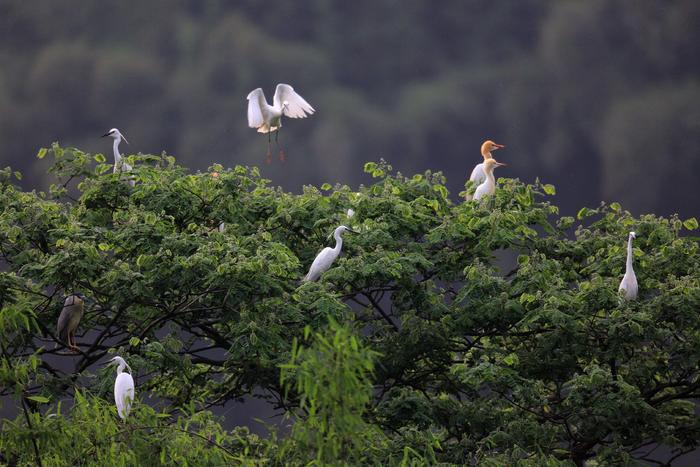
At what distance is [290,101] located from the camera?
35.5 ft

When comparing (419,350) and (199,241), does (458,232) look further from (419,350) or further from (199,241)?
(199,241)

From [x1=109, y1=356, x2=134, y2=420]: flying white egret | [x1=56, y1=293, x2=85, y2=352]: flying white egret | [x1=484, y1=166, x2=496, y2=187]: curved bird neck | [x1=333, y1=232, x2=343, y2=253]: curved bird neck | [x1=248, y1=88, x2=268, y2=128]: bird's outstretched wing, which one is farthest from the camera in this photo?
[x1=484, y1=166, x2=496, y2=187]: curved bird neck

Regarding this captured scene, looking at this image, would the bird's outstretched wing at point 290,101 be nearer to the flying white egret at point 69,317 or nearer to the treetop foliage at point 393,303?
the treetop foliage at point 393,303

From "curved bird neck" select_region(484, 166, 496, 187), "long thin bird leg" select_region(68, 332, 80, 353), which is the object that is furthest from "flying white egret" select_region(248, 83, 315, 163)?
"long thin bird leg" select_region(68, 332, 80, 353)

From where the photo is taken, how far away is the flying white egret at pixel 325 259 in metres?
8.40

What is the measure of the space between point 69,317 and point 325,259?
1.77 meters

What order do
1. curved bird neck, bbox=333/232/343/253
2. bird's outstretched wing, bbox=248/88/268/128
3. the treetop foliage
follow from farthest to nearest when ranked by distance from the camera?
bird's outstretched wing, bbox=248/88/268/128 → curved bird neck, bbox=333/232/343/253 → the treetop foliage

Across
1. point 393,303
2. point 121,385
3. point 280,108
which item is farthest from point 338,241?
point 280,108

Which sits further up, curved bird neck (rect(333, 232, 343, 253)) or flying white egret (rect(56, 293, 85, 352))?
curved bird neck (rect(333, 232, 343, 253))

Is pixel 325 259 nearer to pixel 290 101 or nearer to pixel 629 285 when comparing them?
pixel 629 285

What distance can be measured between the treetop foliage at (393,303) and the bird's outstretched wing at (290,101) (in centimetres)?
153

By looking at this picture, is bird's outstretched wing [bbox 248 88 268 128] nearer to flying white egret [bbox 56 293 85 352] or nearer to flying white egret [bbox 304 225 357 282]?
flying white egret [bbox 304 225 357 282]

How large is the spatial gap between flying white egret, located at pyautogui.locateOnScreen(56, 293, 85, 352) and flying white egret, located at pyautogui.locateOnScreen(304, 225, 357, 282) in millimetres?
1541

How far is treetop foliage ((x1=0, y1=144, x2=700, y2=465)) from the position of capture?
25.2 ft
